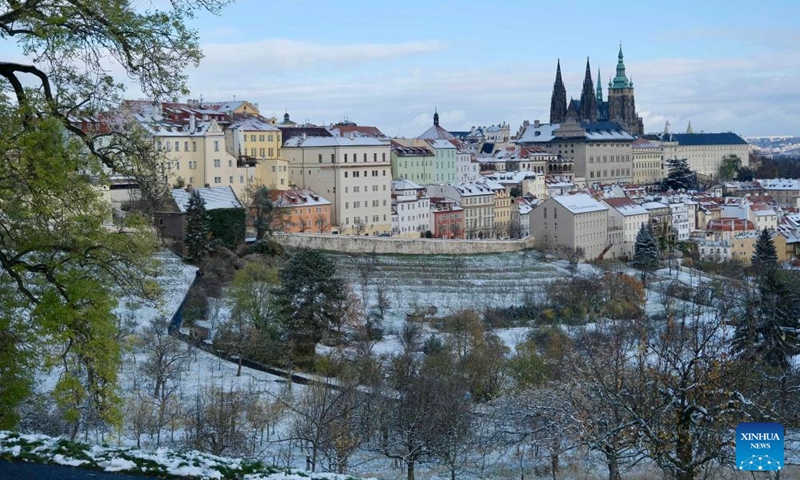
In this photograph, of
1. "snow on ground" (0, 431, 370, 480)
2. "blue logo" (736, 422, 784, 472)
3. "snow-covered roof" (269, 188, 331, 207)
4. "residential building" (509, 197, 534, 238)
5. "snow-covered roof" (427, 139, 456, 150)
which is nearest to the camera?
"snow on ground" (0, 431, 370, 480)

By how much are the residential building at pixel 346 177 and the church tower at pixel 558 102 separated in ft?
158

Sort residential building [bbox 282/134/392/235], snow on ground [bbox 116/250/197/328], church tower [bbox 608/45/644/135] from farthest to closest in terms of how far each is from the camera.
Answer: church tower [bbox 608/45/644/135]
residential building [bbox 282/134/392/235]
snow on ground [bbox 116/250/197/328]

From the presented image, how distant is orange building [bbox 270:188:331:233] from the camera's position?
36938mm

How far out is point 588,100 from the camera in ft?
298

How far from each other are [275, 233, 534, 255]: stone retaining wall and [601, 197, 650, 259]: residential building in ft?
22.3

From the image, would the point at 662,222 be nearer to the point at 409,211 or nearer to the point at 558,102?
the point at 409,211

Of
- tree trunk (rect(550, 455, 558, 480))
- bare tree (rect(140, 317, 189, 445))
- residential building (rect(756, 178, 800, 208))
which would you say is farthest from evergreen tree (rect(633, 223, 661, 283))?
residential building (rect(756, 178, 800, 208))

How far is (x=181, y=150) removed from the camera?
37219mm

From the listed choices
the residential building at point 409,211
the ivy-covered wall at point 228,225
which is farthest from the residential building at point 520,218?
the ivy-covered wall at point 228,225

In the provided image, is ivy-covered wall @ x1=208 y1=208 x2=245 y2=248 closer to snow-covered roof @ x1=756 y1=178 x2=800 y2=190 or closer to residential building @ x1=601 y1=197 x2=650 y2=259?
residential building @ x1=601 y1=197 x2=650 y2=259

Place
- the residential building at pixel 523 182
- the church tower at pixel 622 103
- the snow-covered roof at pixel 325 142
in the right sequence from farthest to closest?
the church tower at pixel 622 103 → the residential building at pixel 523 182 → the snow-covered roof at pixel 325 142

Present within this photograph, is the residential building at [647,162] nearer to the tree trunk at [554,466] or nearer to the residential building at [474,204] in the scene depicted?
the residential building at [474,204]

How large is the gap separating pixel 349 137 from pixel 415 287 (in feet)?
39.8

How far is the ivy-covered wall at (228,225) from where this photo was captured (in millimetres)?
31531
